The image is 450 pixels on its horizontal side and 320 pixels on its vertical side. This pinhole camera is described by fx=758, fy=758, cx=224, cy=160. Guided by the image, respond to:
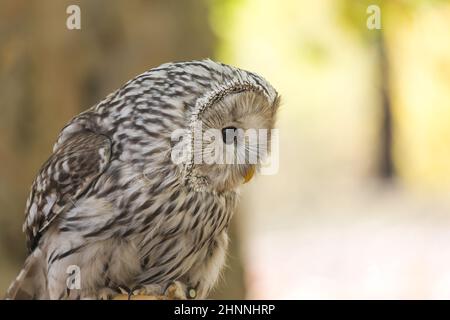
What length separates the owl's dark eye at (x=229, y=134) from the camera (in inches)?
82.0

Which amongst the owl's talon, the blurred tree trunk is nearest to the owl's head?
the owl's talon

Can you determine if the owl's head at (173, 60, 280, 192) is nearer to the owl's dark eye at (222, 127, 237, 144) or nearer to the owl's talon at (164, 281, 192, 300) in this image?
the owl's dark eye at (222, 127, 237, 144)

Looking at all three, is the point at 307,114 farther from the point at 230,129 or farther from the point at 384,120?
the point at 230,129

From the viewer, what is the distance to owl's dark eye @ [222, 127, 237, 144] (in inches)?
82.0

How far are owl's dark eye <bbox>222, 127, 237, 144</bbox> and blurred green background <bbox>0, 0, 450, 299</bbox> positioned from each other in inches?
10.9

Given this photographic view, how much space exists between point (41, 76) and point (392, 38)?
147 inches

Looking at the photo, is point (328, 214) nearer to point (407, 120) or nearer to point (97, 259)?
point (407, 120)

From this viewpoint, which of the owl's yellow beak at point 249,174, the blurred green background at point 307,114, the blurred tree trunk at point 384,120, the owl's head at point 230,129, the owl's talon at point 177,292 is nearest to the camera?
the owl's head at point 230,129

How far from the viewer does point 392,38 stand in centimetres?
666

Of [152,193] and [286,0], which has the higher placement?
[286,0]

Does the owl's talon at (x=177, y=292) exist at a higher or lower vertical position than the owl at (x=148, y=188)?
lower

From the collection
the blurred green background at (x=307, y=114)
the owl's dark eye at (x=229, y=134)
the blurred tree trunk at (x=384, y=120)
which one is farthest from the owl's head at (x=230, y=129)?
the blurred tree trunk at (x=384, y=120)

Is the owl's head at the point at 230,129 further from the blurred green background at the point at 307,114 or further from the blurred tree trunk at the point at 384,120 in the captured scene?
the blurred tree trunk at the point at 384,120
